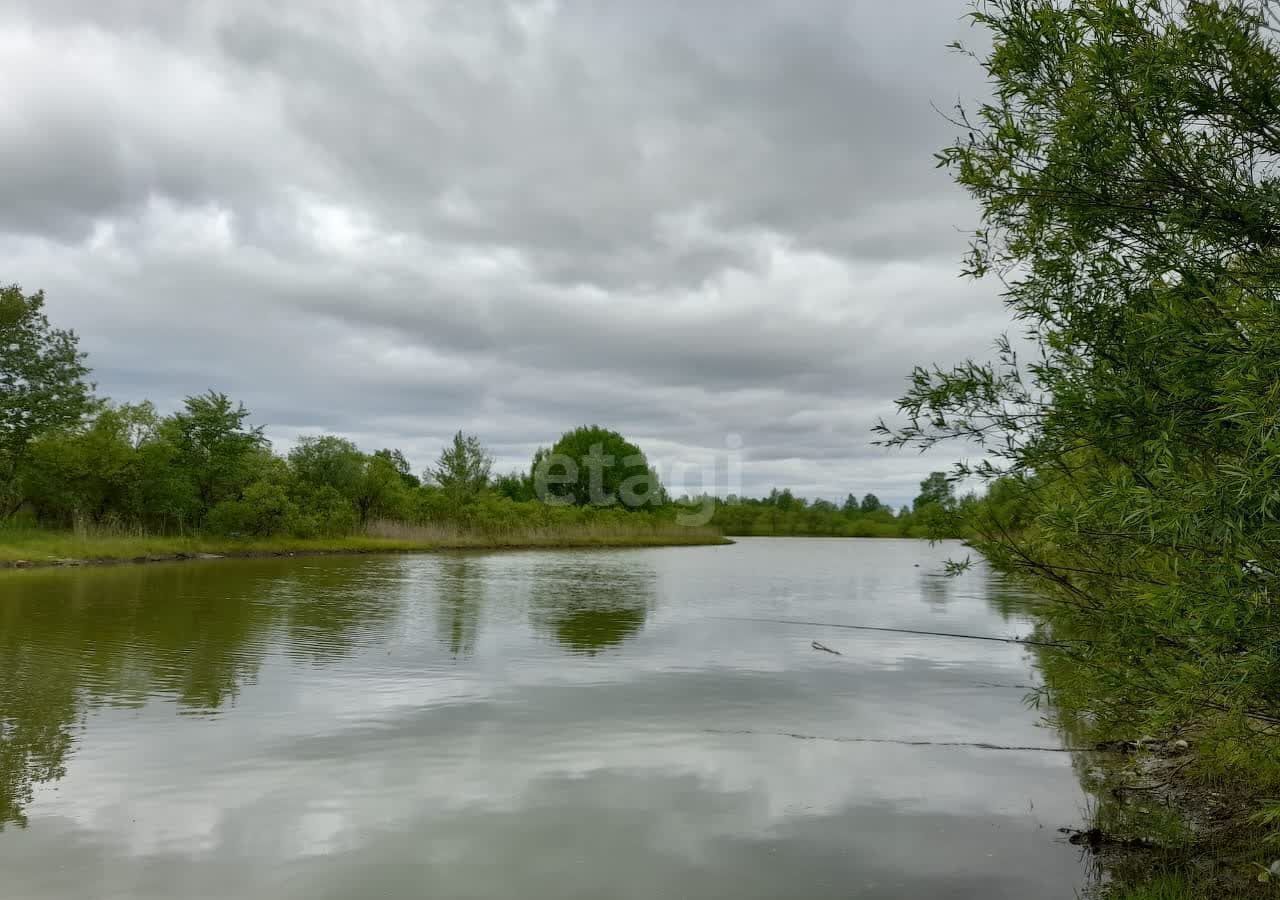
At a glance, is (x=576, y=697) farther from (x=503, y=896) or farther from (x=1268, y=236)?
(x=1268, y=236)

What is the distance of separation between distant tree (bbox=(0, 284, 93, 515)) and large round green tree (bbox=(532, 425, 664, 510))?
4558 cm

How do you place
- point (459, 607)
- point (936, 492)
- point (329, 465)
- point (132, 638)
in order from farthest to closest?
point (329, 465) < point (459, 607) < point (132, 638) < point (936, 492)

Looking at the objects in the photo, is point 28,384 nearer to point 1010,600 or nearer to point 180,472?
point 180,472

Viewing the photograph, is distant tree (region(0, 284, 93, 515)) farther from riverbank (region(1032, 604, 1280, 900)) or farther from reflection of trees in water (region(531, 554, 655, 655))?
riverbank (region(1032, 604, 1280, 900))

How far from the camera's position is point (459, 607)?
2159 cm

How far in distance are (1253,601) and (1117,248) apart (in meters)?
2.47

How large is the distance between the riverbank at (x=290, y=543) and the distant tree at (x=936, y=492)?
110 feet

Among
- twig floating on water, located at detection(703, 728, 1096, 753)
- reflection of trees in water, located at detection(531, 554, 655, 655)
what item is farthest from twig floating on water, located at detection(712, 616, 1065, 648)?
twig floating on water, located at detection(703, 728, 1096, 753)

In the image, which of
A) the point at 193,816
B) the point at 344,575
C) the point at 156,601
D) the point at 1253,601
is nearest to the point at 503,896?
the point at 193,816

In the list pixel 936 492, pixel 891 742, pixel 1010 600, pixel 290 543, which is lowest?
pixel 1010 600

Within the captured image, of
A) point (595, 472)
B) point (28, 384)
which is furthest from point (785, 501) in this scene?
point (28, 384)

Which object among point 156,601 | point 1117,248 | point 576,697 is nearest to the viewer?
point 1117,248

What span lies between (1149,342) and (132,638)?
16481 mm

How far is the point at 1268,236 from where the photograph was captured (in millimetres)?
4699
